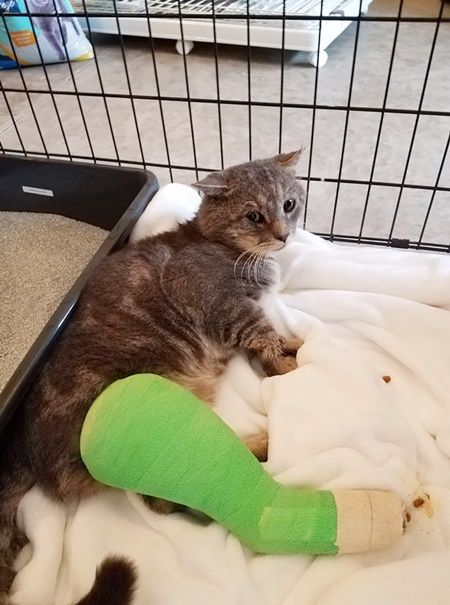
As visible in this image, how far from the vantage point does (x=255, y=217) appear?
117 centimetres

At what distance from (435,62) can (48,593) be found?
107 inches

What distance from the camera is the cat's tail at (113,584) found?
0.73 meters

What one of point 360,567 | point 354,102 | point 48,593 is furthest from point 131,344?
point 354,102

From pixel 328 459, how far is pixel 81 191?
42.1 inches

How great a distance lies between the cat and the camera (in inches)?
36.7

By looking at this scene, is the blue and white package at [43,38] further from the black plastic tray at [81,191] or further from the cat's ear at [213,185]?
the cat's ear at [213,185]

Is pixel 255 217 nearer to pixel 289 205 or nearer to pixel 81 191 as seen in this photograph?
pixel 289 205

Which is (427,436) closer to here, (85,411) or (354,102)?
(85,411)

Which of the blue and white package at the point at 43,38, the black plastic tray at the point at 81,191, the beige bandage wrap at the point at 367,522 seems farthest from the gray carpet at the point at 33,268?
the blue and white package at the point at 43,38

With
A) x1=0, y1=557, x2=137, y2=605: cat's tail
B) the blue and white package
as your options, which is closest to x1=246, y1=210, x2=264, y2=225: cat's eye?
x1=0, y1=557, x2=137, y2=605: cat's tail

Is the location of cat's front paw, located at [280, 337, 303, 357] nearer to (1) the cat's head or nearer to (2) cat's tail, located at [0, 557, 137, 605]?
(1) the cat's head

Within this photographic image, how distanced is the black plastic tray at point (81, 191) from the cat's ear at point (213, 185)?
10.9 inches

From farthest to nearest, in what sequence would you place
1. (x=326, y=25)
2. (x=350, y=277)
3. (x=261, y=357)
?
1. (x=326, y=25)
2. (x=350, y=277)
3. (x=261, y=357)

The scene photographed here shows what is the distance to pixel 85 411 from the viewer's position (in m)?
0.93
